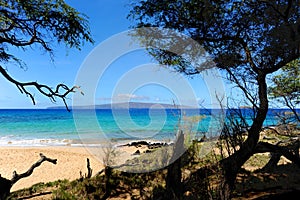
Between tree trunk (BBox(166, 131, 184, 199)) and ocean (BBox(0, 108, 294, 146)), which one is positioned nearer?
tree trunk (BBox(166, 131, 184, 199))

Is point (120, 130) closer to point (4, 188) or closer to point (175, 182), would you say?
point (4, 188)

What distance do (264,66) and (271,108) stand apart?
4.47ft

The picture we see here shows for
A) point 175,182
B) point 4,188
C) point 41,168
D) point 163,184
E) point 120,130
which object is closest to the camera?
point 175,182

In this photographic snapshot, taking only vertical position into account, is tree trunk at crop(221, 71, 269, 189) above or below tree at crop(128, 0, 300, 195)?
below

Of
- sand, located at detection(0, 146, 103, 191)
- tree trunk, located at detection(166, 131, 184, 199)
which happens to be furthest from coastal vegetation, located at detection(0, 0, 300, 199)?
sand, located at detection(0, 146, 103, 191)

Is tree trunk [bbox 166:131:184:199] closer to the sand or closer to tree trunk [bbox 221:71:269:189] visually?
tree trunk [bbox 221:71:269:189]

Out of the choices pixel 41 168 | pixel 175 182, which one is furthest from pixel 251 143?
pixel 41 168

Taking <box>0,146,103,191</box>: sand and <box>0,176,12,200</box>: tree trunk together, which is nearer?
<box>0,176,12,200</box>: tree trunk

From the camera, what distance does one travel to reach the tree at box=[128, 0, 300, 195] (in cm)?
466

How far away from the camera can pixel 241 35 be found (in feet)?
17.4

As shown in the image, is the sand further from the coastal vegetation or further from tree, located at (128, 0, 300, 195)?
tree, located at (128, 0, 300, 195)

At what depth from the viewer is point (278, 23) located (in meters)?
4.72

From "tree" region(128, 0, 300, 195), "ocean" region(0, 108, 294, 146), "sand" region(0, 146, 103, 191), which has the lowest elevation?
"sand" region(0, 146, 103, 191)

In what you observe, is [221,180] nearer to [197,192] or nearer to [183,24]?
[197,192]
